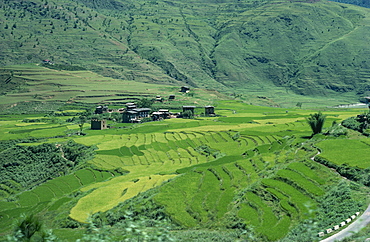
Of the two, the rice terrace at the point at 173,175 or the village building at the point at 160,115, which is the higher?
the rice terrace at the point at 173,175

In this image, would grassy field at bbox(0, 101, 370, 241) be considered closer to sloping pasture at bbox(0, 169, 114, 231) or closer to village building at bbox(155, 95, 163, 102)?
sloping pasture at bbox(0, 169, 114, 231)

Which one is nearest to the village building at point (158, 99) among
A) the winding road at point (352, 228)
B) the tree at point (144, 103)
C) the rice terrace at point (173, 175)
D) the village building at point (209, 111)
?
the rice terrace at point (173, 175)

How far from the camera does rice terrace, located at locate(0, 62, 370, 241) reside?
26.0 metres

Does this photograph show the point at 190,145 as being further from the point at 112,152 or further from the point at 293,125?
the point at 293,125

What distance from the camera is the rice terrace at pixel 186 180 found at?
85.4 feet

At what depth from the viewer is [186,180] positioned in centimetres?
3788

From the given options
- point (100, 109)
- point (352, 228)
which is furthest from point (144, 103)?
point (352, 228)

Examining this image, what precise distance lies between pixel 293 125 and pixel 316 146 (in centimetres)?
3507

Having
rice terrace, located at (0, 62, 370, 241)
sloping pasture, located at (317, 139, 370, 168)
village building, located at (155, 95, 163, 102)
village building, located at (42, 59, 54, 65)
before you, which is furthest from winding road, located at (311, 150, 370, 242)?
village building, located at (42, 59, 54, 65)

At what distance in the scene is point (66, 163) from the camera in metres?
64.4

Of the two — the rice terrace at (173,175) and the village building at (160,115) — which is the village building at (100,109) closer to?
the rice terrace at (173,175)

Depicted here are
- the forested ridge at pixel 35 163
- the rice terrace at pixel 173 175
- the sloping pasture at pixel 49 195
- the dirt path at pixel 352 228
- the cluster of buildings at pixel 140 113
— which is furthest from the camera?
the cluster of buildings at pixel 140 113

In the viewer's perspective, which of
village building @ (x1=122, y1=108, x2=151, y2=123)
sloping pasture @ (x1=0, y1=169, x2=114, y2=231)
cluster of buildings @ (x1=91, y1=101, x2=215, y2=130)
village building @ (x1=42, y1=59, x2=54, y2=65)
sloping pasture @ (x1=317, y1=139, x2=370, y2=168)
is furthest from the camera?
village building @ (x1=42, y1=59, x2=54, y2=65)

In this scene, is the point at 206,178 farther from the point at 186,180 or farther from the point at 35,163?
the point at 35,163
